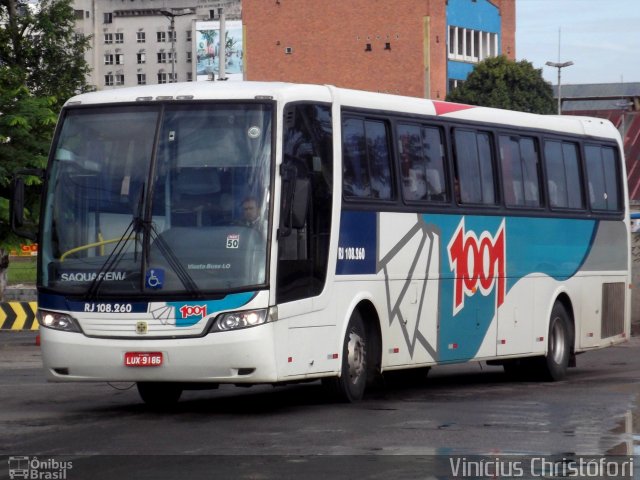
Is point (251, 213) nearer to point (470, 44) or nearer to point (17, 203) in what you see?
point (17, 203)

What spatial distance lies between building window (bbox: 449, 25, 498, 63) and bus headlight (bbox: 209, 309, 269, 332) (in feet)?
328

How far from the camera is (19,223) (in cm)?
1512

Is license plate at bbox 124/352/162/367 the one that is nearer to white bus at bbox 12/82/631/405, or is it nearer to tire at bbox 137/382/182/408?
white bus at bbox 12/82/631/405

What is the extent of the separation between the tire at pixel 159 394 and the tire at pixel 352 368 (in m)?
1.69

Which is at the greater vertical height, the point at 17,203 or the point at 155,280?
the point at 17,203

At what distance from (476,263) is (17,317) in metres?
21.0

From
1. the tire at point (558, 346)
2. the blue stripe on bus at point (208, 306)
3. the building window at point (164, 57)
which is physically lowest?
the tire at point (558, 346)

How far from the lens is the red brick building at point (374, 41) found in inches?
4350

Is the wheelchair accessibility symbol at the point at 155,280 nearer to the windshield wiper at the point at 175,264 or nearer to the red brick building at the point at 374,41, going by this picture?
the windshield wiper at the point at 175,264

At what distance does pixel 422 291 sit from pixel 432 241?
62 cm

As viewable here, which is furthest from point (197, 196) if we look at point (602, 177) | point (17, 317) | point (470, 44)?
point (470, 44)

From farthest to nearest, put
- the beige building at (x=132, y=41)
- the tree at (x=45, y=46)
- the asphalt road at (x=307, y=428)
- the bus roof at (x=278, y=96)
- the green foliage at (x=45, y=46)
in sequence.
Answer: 1. the beige building at (x=132, y=41)
2. the tree at (x=45, y=46)
3. the green foliage at (x=45, y=46)
4. the bus roof at (x=278, y=96)
5. the asphalt road at (x=307, y=428)

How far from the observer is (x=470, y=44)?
11594cm

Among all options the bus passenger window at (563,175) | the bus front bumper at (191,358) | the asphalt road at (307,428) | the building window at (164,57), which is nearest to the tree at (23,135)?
the asphalt road at (307,428)
